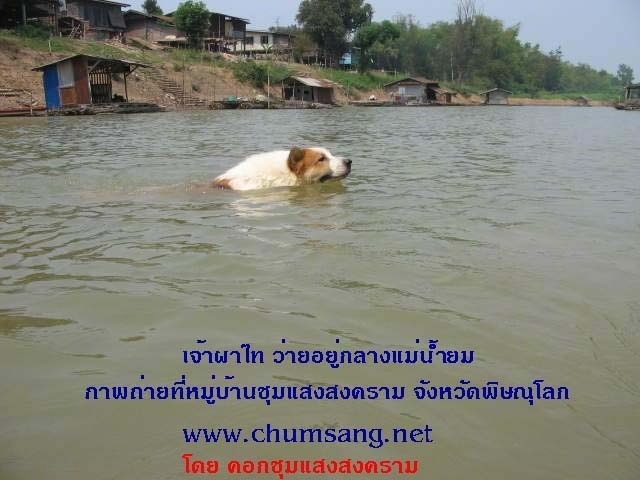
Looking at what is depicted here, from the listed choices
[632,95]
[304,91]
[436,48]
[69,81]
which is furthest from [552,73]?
[69,81]

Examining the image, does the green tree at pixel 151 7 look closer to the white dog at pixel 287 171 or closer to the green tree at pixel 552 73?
the white dog at pixel 287 171

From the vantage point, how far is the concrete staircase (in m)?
42.7

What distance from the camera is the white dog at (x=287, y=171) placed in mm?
6828

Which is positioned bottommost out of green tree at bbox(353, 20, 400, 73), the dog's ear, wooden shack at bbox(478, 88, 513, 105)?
the dog's ear

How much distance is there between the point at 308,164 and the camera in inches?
270

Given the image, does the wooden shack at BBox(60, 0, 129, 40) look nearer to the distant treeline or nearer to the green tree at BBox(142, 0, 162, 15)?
the green tree at BBox(142, 0, 162, 15)

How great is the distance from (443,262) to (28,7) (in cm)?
4947

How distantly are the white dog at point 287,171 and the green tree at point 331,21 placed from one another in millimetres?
71116

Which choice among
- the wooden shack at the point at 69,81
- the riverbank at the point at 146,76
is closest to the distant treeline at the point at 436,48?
the riverbank at the point at 146,76

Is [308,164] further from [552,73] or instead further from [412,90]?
[552,73]

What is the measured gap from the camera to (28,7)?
142ft

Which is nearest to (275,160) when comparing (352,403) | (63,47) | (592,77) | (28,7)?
(352,403)

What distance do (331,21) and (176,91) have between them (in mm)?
36336

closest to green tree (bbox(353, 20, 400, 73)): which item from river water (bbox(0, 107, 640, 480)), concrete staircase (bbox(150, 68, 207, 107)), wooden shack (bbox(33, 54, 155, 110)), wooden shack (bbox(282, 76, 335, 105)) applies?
wooden shack (bbox(282, 76, 335, 105))
